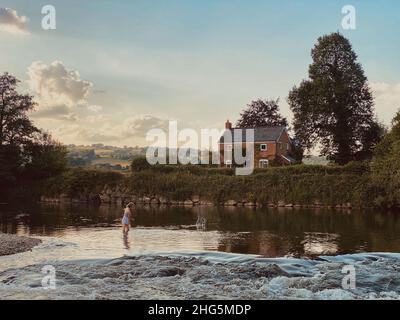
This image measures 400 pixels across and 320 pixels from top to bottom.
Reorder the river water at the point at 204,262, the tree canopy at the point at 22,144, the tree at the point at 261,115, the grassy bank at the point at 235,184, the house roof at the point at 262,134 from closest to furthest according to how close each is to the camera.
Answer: the river water at the point at 204,262 → the grassy bank at the point at 235,184 → the tree canopy at the point at 22,144 → the house roof at the point at 262,134 → the tree at the point at 261,115

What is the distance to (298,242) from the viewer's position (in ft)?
95.4

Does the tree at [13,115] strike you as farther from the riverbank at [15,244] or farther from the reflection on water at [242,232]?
the riverbank at [15,244]

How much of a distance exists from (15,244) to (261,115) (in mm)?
76360

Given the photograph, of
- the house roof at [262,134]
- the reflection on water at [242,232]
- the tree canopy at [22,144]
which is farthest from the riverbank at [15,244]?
the house roof at [262,134]

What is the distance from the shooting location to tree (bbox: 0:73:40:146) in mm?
74688

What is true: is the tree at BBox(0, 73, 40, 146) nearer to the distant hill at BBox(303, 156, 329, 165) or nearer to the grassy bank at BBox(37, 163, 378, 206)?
the grassy bank at BBox(37, 163, 378, 206)

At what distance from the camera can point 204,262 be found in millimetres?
21109

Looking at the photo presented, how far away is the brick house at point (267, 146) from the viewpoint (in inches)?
3177

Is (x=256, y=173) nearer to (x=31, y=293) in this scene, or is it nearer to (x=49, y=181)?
(x=49, y=181)

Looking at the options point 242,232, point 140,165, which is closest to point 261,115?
point 140,165

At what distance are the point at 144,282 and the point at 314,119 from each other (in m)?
58.8

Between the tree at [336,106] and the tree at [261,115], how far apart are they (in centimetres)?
2182

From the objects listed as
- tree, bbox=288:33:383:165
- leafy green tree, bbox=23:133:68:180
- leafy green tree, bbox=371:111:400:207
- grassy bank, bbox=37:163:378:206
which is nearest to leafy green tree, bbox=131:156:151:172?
grassy bank, bbox=37:163:378:206

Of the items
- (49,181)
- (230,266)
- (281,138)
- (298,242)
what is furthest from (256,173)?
(230,266)
